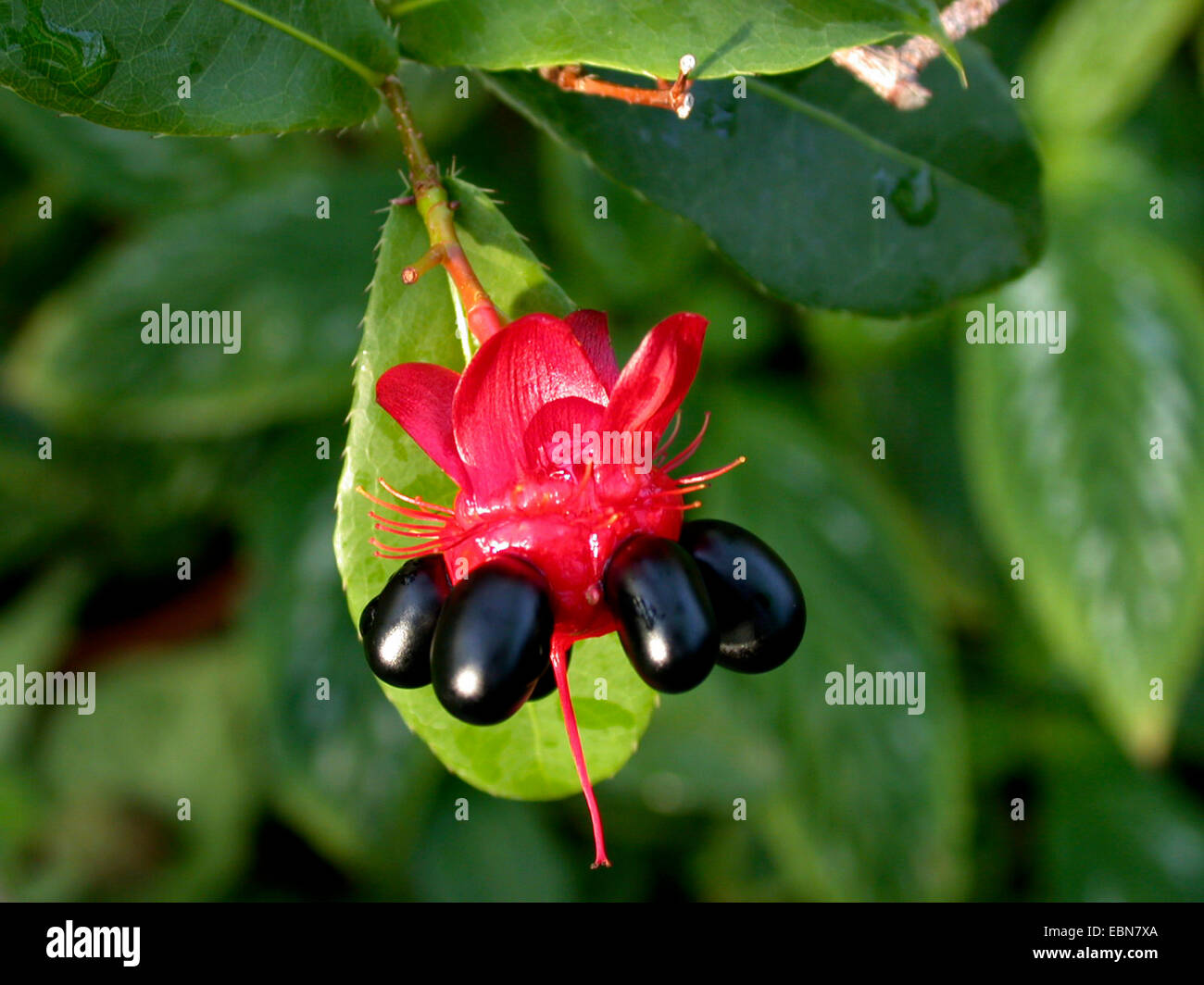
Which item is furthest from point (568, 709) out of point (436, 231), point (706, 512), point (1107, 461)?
point (1107, 461)

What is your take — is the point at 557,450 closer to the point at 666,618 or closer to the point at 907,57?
the point at 666,618

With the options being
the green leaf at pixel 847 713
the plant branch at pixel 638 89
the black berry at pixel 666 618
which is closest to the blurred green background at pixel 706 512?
the green leaf at pixel 847 713

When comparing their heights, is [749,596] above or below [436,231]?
below

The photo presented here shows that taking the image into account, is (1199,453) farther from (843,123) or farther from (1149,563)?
(843,123)

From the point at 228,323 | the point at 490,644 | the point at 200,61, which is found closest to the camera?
the point at 490,644

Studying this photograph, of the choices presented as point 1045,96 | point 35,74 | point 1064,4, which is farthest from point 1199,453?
point 35,74

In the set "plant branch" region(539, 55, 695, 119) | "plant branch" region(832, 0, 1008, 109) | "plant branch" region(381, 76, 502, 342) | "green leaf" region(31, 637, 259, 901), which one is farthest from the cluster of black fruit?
"green leaf" region(31, 637, 259, 901)
